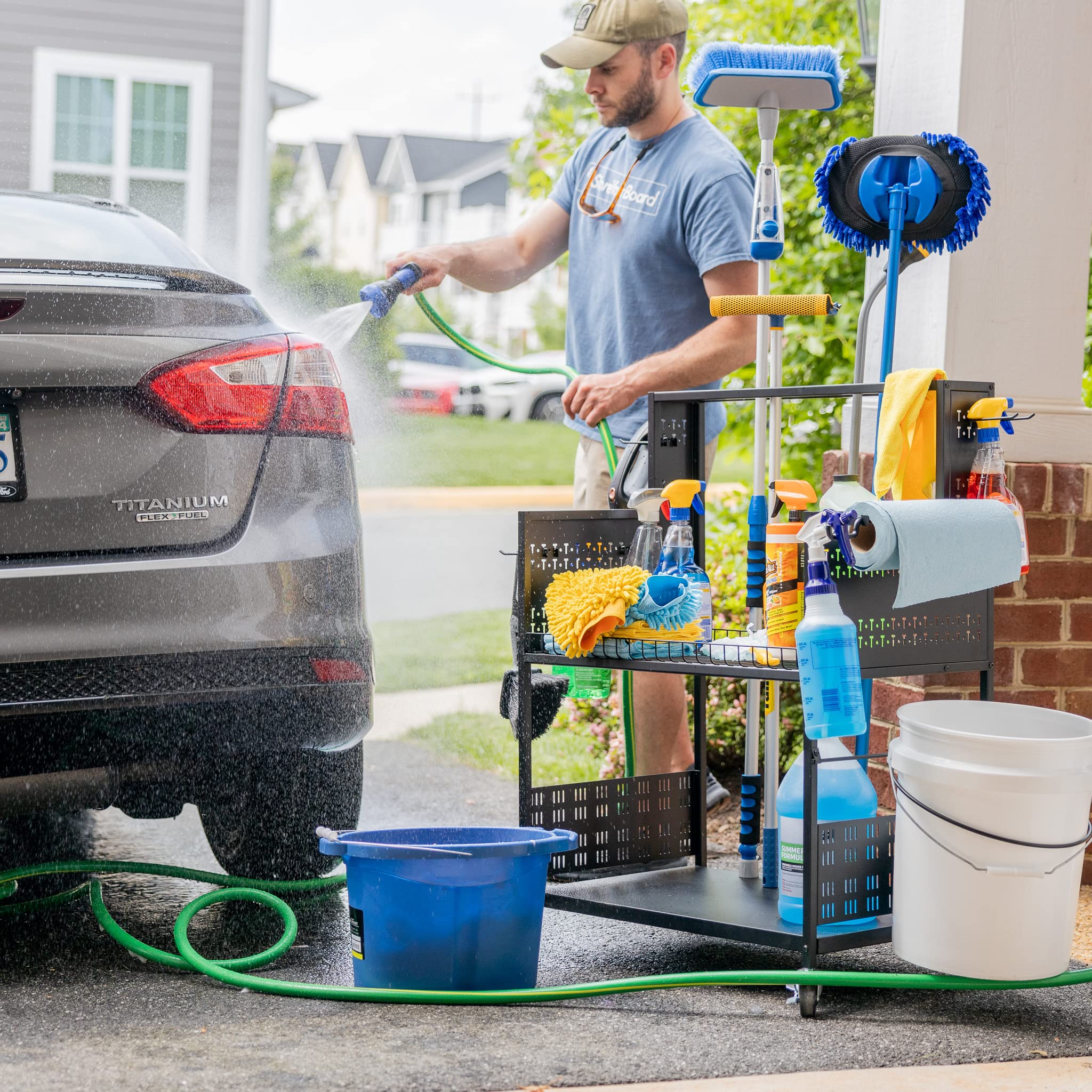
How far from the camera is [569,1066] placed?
7.52ft

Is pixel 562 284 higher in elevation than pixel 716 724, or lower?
higher

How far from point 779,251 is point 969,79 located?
82cm

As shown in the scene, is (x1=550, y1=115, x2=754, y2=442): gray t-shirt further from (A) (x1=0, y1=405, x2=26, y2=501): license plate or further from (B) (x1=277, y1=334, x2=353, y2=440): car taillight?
(A) (x1=0, y1=405, x2=26, y2=501): license plate

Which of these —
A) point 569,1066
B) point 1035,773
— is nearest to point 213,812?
point 569,1066

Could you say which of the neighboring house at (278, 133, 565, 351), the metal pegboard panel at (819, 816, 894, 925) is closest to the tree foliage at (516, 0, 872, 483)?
the metal pegboard panel at (819, 816, 894, 925)

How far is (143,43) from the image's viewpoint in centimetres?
1155

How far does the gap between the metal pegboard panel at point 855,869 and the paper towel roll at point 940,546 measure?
0.44 meters

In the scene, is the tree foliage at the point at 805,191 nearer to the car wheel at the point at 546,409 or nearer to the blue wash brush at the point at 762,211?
the blue wash brush at the point at 762,211

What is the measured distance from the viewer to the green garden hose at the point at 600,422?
3451 millimetres

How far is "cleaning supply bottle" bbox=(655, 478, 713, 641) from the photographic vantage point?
9.57 ft

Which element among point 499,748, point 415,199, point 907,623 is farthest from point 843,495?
point 415,199

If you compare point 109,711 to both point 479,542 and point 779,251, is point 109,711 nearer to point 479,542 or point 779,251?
point 779,251

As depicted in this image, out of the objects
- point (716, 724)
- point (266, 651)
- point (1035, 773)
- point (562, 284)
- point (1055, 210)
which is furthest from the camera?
point (562, 284)

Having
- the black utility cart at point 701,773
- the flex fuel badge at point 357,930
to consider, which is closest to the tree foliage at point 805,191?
the black utility cart at point 701,773
